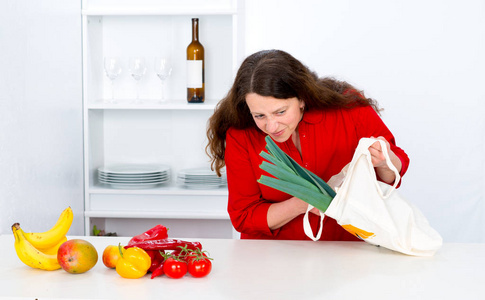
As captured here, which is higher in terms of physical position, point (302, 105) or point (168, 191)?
point (302, 105)

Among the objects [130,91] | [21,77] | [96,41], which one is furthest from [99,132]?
[21,77]

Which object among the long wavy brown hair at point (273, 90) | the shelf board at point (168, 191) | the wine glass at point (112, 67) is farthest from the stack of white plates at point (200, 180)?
the long wavy brown hair at point (273, 90)

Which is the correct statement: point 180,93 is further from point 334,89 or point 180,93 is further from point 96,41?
point 334,89

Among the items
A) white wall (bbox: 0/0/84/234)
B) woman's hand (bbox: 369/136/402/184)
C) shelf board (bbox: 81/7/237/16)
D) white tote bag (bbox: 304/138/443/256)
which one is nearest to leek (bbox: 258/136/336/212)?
white tote bag (bbox: 304/138/443/256)

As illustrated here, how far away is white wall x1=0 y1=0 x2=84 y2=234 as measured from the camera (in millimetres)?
1943

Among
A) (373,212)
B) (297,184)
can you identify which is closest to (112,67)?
(297,184)

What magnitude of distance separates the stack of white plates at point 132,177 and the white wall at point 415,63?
0.89m

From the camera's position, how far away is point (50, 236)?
1546 mm

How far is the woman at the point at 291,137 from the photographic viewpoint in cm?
180

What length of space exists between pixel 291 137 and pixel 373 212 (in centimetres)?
52

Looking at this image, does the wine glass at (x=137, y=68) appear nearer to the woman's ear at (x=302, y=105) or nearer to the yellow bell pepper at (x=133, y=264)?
the woman's ear at (x=302, y=105)

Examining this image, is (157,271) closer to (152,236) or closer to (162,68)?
(152,236)

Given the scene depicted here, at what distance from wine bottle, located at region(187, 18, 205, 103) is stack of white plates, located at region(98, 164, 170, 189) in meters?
0.42

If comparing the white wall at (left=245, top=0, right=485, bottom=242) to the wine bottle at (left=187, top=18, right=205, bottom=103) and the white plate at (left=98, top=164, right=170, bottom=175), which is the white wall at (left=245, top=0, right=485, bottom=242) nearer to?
the wine bottle at (left=187, top=18, right=205, bottom=103)
